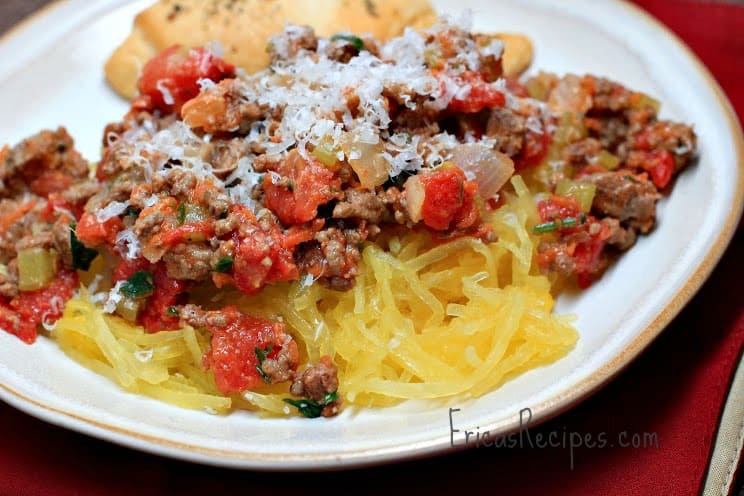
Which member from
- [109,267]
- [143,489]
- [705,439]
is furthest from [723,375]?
[109,267]

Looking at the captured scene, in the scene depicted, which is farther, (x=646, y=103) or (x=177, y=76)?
(x=646, y=103)

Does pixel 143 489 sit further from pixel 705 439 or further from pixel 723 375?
pixel 723 375

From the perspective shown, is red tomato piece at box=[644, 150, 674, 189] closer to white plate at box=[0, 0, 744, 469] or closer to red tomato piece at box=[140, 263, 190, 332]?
white plate at box=[0, 0, 744, 469]

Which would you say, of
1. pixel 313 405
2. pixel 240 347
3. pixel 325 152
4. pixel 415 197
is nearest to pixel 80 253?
pixel 240 347

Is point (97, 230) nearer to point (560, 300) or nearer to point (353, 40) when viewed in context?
point (353, 40)

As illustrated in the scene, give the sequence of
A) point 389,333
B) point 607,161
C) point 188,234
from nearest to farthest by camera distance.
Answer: point 188,234, point 389,333, point 607,161

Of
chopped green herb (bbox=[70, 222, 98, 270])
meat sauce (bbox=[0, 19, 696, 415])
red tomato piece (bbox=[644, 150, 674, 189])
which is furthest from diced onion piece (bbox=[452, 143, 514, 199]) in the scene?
chopped green herb (bbox=[70, 222, 98, 270])
